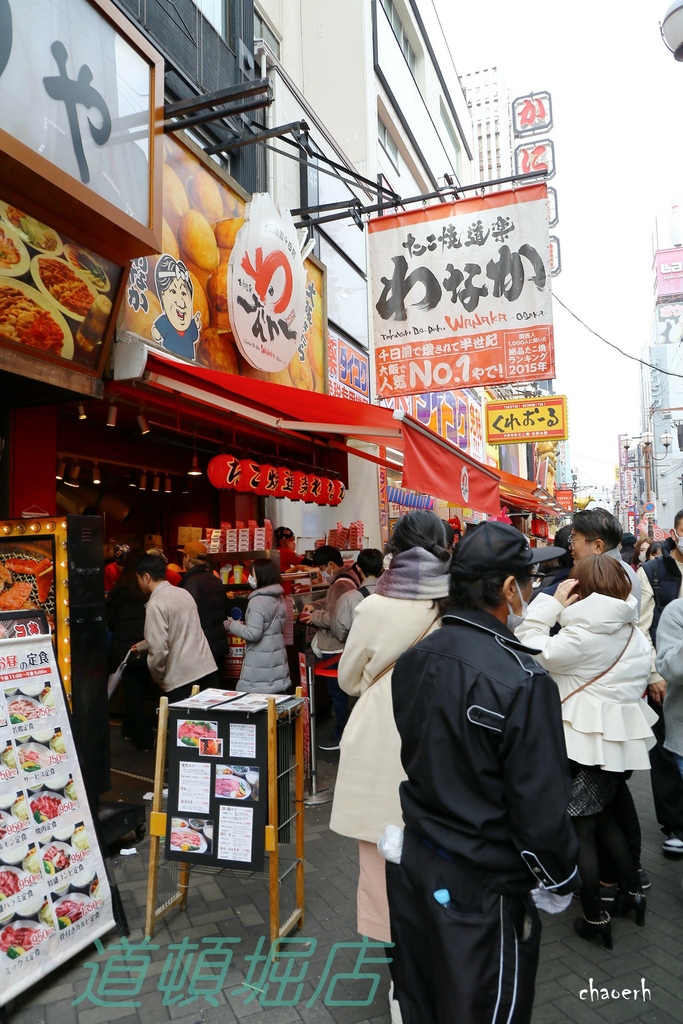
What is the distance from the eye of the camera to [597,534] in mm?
4562

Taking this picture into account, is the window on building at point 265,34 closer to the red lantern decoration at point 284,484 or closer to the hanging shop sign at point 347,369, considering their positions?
the hanging shop sign at point 347,369

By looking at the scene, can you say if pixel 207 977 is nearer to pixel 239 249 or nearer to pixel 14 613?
pixel 14 613

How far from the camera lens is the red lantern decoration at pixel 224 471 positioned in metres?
6.70

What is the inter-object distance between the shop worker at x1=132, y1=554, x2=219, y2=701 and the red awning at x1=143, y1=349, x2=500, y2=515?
1.70m

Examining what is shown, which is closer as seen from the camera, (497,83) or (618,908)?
(618,908)

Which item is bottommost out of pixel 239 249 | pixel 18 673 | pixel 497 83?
pixel 18 673

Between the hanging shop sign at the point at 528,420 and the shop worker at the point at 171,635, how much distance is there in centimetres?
1574

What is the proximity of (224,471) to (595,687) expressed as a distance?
435 cm

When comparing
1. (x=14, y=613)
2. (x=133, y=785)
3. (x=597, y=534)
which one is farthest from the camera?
(x=133, y=785)

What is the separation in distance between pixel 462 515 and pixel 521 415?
150 inches

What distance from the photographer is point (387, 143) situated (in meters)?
16.6

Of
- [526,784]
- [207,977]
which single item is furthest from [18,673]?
[526,784]

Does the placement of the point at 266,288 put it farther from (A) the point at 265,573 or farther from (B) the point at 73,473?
(A) the point at 265,573

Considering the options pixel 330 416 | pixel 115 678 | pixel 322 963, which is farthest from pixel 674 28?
pixel 115 678
